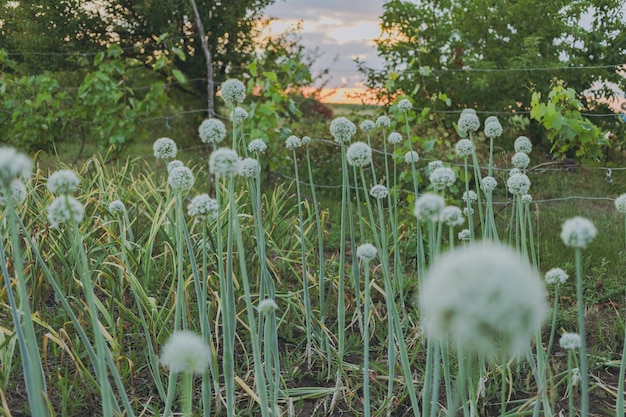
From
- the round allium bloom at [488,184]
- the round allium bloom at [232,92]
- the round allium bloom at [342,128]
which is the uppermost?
the round allium bloom at [232,92]

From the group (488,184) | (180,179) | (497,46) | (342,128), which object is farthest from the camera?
(497,46)

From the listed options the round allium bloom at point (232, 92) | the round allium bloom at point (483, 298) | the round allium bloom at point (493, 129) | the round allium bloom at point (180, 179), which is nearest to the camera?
the round allium bloom at point (483, 298)

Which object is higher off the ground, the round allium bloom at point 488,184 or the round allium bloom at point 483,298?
the round allium bloom at point 488,184

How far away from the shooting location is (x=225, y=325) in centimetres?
164

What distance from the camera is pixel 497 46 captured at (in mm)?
7297

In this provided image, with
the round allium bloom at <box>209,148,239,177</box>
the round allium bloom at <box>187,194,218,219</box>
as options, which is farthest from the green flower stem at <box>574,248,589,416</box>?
the round allium bloom at <box>187,194,218,219</box>

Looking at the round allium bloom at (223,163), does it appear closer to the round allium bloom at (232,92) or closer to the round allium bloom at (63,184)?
the round allium bloom at (63,184)

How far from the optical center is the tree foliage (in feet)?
21.4

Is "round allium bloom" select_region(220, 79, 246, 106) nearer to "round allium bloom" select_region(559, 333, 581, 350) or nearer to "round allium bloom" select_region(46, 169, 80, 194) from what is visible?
"round allium bloom" select_region(46, 169, 80, 194)

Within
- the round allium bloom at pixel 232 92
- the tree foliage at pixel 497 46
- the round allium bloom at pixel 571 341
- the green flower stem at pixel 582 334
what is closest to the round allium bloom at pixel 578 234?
the green flower stem at pixel 582 334

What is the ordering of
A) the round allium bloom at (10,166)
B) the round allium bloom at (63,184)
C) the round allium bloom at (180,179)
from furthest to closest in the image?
the round allium bloom at (180,179) → the round allium bloom at (63,184) → the round allium bloom at (10,166)

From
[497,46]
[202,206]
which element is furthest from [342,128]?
[497,46]

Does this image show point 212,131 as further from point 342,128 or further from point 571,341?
point 571,341

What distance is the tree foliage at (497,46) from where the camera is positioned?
6.53 meters
